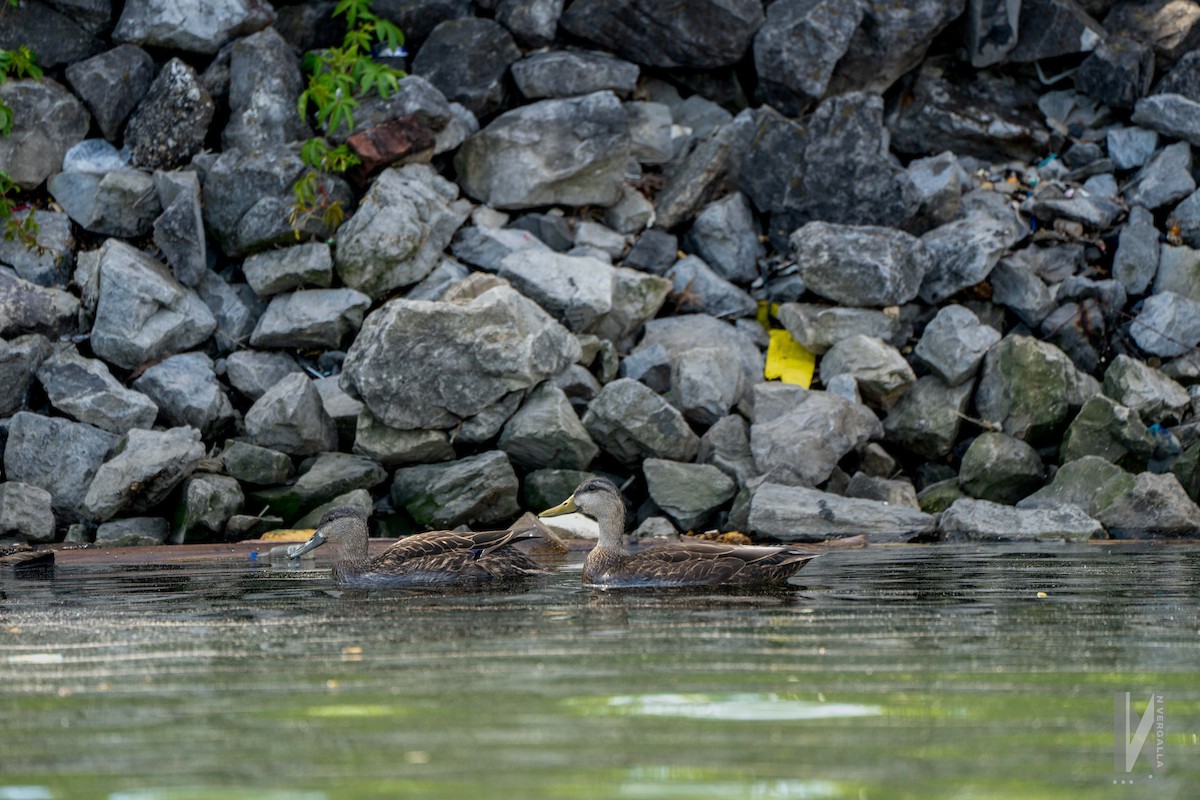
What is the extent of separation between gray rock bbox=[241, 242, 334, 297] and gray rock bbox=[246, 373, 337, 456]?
5.15ft

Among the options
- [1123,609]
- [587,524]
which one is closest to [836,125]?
[587,524]

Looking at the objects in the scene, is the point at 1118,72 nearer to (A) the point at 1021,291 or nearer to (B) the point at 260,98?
(A) the point at 1021,291

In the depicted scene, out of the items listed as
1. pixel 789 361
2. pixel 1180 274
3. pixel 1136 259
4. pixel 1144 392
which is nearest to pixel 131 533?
pixel 789 361

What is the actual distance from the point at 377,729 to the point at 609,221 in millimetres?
12489

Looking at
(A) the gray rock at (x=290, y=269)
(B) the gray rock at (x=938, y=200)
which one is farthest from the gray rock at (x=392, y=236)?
(B) the gray rock at (x=938, y=200)

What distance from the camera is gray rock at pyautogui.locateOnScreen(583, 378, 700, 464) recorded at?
1318 cm

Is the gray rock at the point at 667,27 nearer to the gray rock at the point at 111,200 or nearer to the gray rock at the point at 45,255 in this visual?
the gray rock at the point at 111,200

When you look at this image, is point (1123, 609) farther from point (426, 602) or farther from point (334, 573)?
point (334, 573)

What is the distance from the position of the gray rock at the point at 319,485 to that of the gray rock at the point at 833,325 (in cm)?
459

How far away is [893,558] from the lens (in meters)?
10.5

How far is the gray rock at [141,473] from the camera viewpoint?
12156 millimetres

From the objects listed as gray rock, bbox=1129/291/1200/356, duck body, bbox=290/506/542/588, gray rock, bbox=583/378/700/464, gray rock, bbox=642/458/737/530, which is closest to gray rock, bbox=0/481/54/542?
duck body, bbox=290/506/542/588

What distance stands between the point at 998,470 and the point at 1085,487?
84 centimetres

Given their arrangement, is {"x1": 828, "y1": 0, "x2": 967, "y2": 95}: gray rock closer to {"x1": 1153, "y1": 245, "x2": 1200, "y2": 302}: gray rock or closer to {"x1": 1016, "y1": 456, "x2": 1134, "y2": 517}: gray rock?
{"x1": 1153, "y1": 245, "x2": 1200, "y2": 302}: gray rock
